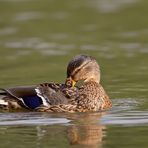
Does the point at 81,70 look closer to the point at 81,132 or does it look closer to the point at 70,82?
the point at 70,82

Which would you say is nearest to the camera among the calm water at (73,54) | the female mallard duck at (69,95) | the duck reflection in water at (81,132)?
the duck reflection in water at (81,132)

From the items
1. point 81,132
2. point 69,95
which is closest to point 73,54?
point 69,95

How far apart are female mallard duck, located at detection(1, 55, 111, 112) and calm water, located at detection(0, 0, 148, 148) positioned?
23 centimetres

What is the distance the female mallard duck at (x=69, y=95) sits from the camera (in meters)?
17.2

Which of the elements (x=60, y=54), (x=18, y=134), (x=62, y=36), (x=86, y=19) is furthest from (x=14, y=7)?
(x=18, y=134)

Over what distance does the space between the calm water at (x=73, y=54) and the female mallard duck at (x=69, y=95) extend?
0.23 meters

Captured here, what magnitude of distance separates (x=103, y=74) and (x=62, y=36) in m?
6.01

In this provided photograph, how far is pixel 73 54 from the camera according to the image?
2417cm

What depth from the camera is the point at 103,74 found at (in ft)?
70.6

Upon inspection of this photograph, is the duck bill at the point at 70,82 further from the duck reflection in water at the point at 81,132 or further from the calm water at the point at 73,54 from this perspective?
the duck reflection in water at the point at 81,132

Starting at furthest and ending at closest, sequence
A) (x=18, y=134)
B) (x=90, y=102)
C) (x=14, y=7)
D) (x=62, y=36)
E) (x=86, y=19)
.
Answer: (x=14, y=7) → (x=86, y=19) → (x=62, y=36) → (x=90, y=102) → (x=18, y=134)

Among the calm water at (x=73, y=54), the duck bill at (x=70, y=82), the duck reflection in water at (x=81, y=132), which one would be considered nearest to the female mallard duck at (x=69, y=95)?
the duck bill at (x=70, y=82)

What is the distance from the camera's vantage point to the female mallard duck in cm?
1723

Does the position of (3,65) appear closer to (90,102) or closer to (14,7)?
(90,102)
